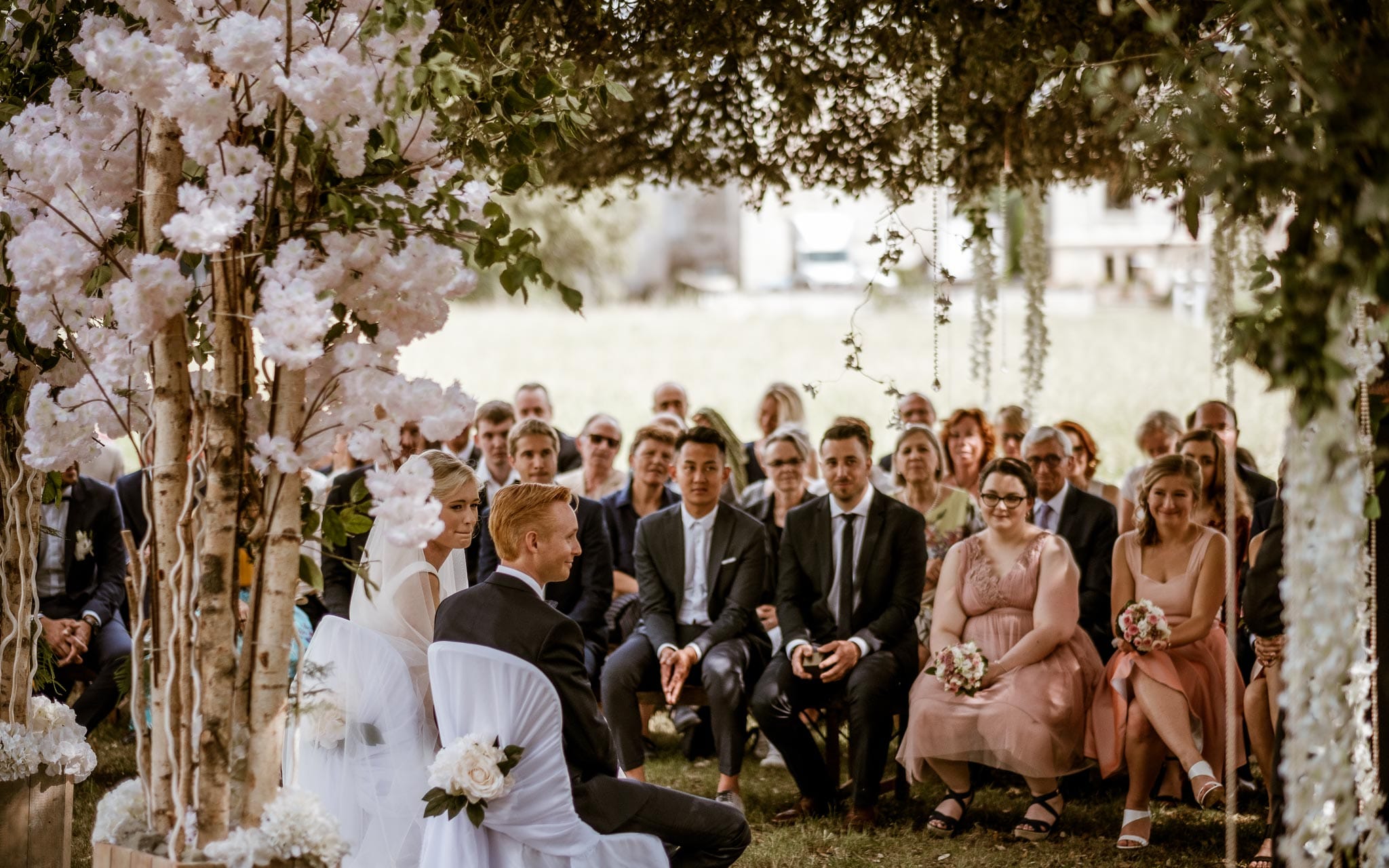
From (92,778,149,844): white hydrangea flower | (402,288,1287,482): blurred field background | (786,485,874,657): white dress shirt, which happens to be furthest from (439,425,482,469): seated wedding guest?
(402,288,1287,482): blurred field background

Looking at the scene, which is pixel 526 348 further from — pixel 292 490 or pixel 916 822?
pixel 292 490

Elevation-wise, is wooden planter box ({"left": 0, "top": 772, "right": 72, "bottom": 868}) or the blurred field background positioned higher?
the blurred field background

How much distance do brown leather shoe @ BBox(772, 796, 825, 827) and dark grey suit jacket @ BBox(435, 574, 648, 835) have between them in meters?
2.12

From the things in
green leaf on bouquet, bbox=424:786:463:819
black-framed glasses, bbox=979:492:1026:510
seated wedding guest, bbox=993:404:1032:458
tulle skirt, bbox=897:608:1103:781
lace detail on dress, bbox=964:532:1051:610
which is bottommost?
tulle skirt, bbox=897:608:1103:781

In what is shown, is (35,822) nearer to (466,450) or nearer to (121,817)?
(121,817)

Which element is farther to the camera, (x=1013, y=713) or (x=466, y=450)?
(x=466, y=450)

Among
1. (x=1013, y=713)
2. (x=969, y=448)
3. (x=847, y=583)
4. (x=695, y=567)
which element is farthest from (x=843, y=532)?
(x=969, y=448)

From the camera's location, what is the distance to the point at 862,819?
596cm

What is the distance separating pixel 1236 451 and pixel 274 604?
5.57m

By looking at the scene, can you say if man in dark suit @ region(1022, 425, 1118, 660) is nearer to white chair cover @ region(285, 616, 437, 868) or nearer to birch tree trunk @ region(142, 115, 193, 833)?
white chair cover @ region(285, 616, 437, 868)

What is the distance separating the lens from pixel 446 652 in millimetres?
3926

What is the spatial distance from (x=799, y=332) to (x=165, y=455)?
86.8 ft

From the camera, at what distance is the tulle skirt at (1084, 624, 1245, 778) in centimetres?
589

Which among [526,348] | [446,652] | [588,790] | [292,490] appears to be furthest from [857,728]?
[526,348]
